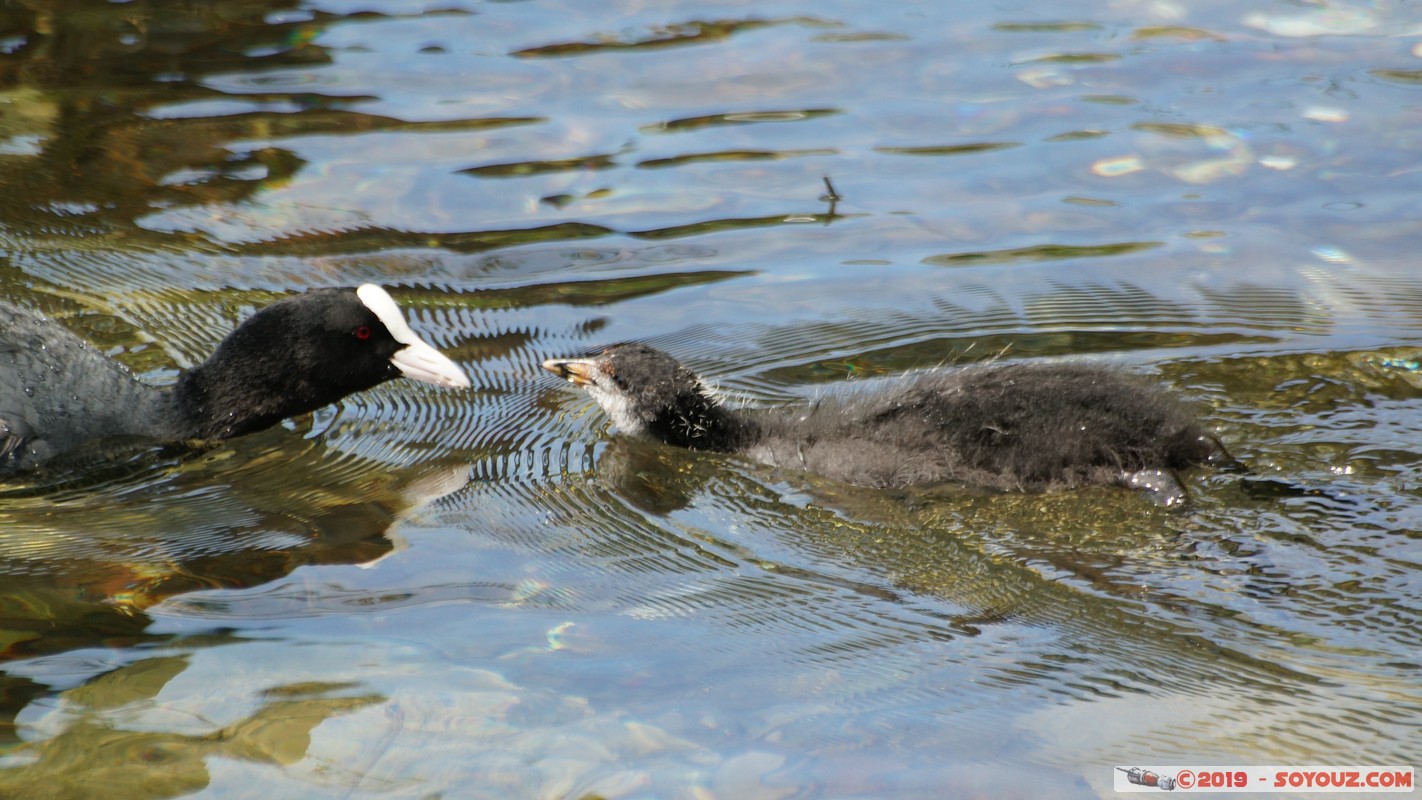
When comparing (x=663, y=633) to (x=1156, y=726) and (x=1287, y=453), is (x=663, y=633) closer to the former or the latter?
(x=1156, y=726)

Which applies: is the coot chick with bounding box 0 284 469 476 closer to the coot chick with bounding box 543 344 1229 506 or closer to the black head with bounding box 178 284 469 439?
the black head with bounding box 178 284 469 439

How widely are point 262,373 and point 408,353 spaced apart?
0.50m

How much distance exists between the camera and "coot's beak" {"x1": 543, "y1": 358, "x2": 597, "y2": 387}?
16.9 feet

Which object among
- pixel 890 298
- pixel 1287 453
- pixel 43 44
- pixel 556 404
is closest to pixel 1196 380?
pixel 1287 453

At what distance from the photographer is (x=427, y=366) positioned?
17.1ft

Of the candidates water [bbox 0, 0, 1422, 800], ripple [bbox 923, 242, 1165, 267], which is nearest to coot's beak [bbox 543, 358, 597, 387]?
water [bbox 0, 0, 1422, 800]

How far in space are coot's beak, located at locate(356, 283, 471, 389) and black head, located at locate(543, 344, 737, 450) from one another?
1.20ft

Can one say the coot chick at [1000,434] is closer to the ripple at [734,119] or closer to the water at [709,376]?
the water at [709,376]

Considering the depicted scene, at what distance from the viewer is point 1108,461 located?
15.0ft

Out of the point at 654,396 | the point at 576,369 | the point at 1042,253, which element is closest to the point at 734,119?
the point at 1042,253

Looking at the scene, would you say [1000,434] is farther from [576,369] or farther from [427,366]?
[427,366]

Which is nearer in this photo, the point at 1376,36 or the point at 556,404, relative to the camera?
the point at 556,404

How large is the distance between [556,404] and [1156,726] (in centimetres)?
277

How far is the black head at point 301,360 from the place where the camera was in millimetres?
5195
